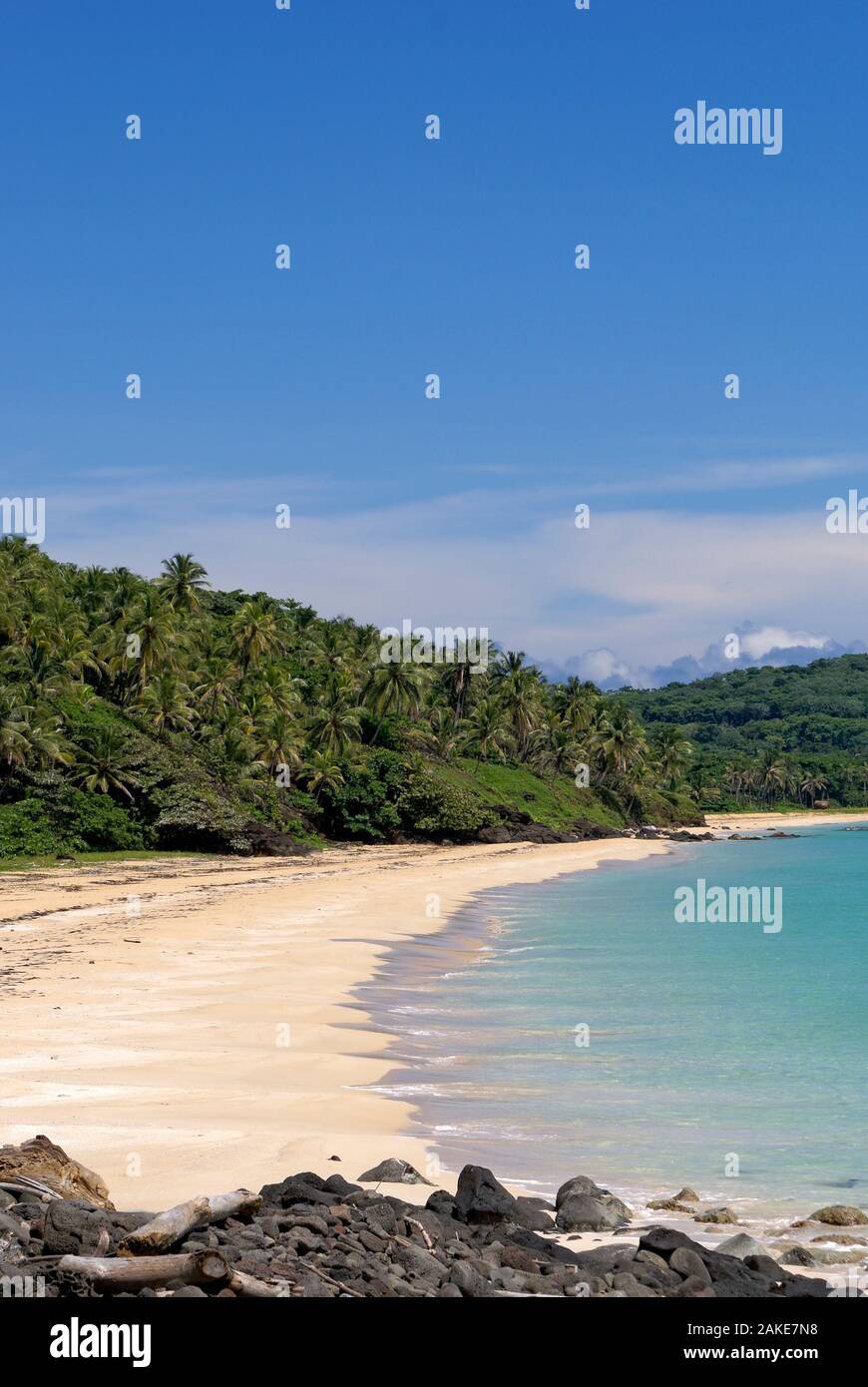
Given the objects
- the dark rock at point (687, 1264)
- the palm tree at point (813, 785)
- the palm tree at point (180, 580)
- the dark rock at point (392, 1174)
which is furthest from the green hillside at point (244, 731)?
the palm tree at point (813, 785)

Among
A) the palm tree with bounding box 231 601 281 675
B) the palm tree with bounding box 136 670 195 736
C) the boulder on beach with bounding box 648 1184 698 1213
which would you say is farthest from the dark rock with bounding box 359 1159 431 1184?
the palm tree with bounding box 231 601 281 675

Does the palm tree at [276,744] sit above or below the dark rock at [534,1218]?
above

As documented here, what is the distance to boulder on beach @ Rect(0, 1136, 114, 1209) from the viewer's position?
8273 mm

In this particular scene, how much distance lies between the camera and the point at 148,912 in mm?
32719

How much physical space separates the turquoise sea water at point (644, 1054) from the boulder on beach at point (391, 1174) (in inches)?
47.1

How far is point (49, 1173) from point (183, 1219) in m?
1.66

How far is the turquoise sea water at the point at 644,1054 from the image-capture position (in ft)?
40.3

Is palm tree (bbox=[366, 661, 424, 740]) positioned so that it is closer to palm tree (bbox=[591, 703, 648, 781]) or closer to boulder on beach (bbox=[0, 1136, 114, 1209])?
palm tree (bbox=[591, 703, 648, 781])

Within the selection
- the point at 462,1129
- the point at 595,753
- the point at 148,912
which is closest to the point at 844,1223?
the point at 462,1129

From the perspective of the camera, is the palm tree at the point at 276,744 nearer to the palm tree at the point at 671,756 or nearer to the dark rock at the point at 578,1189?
the dark rock at the point at 578,1189

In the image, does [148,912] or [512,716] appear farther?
[512,716]

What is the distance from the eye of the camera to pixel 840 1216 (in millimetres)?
10312
